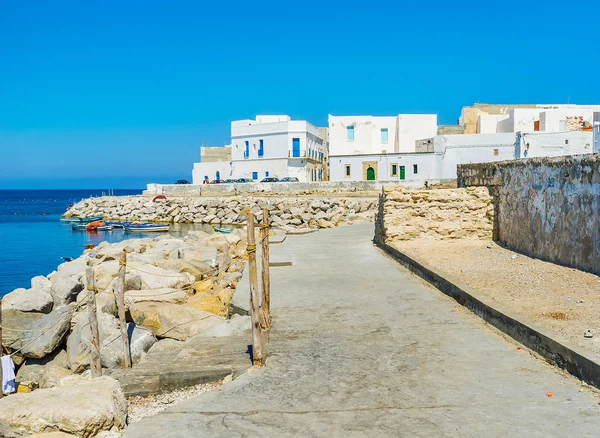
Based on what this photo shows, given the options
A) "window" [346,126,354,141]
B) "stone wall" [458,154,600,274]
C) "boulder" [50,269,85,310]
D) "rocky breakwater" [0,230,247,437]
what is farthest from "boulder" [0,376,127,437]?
"window" [346,126,354,141]

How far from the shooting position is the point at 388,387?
5367 millimetres

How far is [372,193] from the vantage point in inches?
1793

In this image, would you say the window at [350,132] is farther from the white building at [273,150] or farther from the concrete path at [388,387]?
the concrete path at [388,387]

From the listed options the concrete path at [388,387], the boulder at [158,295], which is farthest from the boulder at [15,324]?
the concrete path at [388,387]

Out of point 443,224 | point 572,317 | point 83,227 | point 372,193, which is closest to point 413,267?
point 443,224

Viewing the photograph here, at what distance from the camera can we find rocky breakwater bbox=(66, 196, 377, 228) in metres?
35.7

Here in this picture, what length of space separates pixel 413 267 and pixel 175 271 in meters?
5.36

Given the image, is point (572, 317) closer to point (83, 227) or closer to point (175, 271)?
point (175, 271)

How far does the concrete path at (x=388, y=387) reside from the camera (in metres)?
4.56

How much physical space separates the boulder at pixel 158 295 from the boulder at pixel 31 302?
2.06 m

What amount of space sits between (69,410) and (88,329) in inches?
170

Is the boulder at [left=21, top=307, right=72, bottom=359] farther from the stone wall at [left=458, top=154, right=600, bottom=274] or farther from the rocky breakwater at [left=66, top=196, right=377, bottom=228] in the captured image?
the rocky breakwater at [left=66, top=196, right=377, bottom=228]

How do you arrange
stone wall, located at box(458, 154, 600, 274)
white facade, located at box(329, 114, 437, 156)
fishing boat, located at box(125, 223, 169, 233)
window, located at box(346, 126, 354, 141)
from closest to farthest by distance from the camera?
1. stone wall, located at box(458, 154, 600, 274)
2. fishing boat, located at box(125, 223, 169, 233)
3. white facade, located at box(329, 114, 437, 156)
4. window, located at box(346, 126, 354, 141)

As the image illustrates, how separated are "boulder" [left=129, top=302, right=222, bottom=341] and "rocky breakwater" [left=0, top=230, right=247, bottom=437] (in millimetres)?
15
